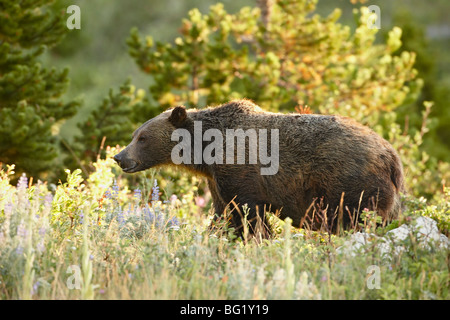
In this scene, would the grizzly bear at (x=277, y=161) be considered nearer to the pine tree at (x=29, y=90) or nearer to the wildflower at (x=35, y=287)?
the wildflower at (x=35, y=287)

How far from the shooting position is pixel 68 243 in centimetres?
529

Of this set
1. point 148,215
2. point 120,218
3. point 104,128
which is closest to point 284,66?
point 104,128

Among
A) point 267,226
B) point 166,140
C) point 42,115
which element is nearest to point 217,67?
point 42,115

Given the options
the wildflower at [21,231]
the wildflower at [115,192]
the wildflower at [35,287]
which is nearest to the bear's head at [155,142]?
the wildflower at [115,192]

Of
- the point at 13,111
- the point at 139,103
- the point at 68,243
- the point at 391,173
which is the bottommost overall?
the point at 68,243

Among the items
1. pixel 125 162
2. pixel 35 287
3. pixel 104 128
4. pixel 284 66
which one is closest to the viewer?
pixel 35 287

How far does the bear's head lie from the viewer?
686 centimetres

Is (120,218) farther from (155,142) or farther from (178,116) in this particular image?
(178,116)

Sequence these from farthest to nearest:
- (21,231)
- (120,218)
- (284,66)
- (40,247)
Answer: (284,66) < (120,218) < (40,247) < (21,231)

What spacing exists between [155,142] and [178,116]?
16.8 inches

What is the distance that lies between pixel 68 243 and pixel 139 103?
7.69 meters

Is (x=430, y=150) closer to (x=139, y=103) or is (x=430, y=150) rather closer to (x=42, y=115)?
(x=139, y=103)

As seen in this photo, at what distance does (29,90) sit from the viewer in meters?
9.51

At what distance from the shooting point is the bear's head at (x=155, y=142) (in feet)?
22.5
